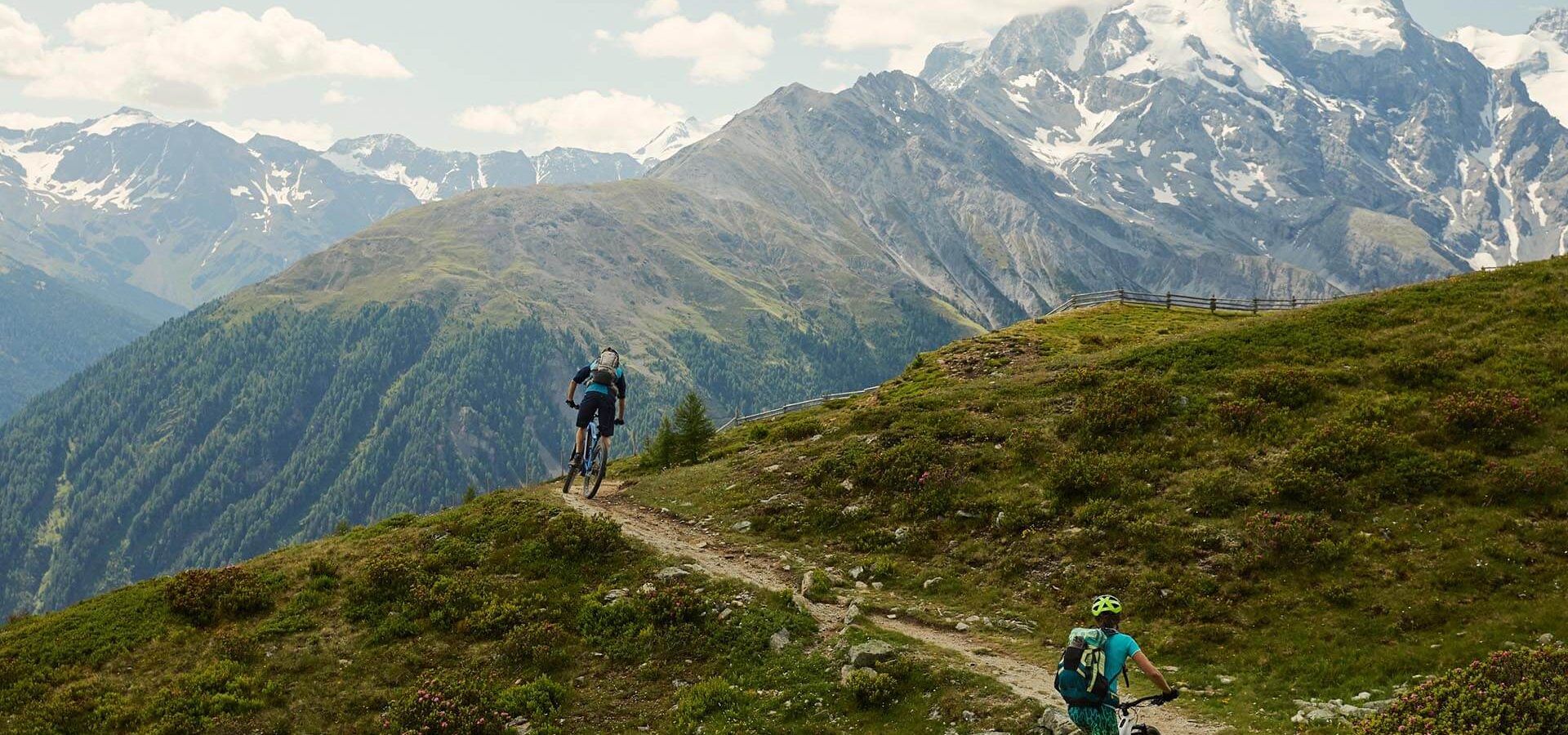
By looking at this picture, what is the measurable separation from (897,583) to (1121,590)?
18.5 ft

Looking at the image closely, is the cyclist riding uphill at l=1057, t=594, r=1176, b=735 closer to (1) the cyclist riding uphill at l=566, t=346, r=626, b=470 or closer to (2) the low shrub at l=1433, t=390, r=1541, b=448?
(1) the cyclist riding uphill at l=566, t=346, r=626, b=470

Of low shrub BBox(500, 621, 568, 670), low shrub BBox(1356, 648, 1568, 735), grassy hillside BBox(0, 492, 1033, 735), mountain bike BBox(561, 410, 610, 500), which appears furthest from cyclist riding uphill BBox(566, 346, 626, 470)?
low shrub BBox(1356, 648, 1568, 735)

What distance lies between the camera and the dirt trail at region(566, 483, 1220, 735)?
15.6 m

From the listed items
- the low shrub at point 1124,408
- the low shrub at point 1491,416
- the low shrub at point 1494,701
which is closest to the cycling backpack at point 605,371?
the low shrub at point 1124,408

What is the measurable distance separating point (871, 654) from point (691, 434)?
1128 inches

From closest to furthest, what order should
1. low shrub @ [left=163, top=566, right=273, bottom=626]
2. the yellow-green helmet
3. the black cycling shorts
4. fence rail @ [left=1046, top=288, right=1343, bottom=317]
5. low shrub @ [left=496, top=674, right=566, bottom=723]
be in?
the yellow-green helmet
low shrub @ [left=496, top=674, right=566, bottom=723]
low shrub @ [left=163, top=566, right=273, bottom=626]
the black cycling shorts
fence rail @ [left=1046, top=288, right=1343, bottom=317]

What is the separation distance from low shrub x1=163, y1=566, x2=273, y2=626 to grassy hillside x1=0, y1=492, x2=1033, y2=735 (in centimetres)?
5

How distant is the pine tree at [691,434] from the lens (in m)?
44.2

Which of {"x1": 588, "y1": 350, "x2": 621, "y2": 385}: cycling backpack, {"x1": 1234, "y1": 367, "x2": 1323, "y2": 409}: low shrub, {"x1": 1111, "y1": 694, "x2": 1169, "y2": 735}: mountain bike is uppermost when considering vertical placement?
{"x1": 588, "y1": 350, "x2": 621, "y2": 385}: cycling backpack

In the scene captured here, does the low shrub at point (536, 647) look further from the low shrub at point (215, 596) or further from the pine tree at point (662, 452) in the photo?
the pine tree at point (662, 452)

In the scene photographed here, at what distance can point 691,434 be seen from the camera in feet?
148

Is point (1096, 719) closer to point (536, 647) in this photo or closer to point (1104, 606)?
point (1104, 606)

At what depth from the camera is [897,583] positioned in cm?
2303

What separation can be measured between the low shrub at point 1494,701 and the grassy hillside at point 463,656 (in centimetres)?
567
